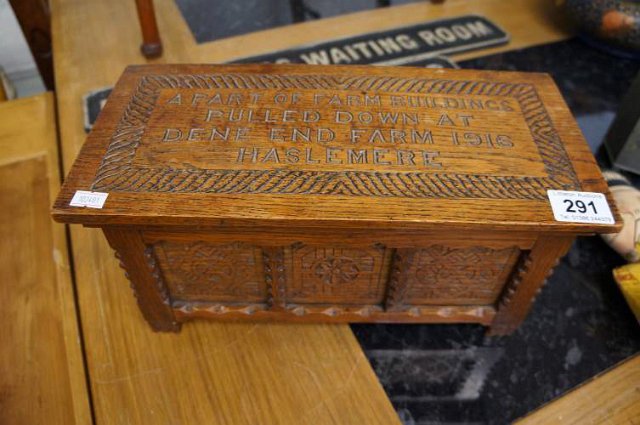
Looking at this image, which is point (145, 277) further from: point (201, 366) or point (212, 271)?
point (201, 366)

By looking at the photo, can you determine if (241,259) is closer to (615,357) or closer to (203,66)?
(203,66)

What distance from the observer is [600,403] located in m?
0.97

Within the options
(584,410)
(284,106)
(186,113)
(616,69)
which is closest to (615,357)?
(584,410)

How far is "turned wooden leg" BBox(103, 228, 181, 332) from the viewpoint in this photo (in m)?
0.81

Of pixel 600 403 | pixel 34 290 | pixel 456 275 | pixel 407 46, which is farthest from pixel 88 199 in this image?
pixel 407 46

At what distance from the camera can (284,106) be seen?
3.03 feet

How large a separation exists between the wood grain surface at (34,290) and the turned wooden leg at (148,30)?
1.24 feet

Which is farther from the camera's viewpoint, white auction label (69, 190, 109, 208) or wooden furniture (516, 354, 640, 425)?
wooden furniture (516, 354, 640, 425)

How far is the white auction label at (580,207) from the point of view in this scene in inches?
29.4

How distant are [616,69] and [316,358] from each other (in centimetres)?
154

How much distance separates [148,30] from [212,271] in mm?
1063

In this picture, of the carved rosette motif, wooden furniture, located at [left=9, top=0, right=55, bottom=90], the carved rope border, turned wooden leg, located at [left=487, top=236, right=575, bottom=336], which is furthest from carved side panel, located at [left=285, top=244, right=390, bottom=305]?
wooden furniture, located at [left=9, top=0, right=55, bottom=90]

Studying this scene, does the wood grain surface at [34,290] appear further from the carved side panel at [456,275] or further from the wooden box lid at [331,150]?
the carved side panel at [456,275]

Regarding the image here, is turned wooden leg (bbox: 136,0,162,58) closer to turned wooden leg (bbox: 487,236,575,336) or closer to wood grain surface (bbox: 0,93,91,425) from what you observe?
wood grain surface (bbox: 0,93,91,425)
